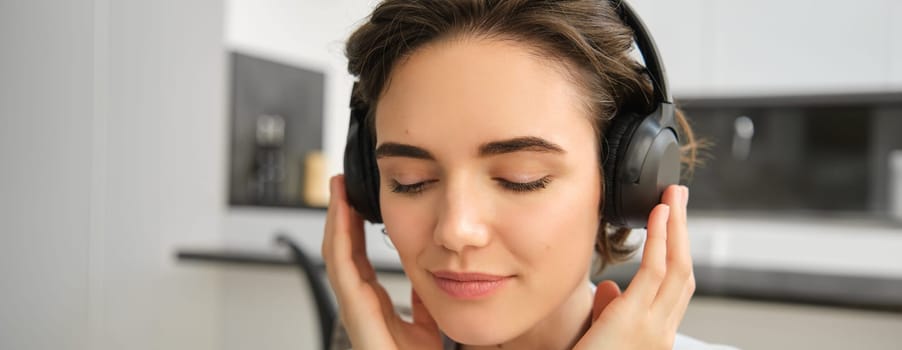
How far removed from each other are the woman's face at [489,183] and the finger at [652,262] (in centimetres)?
6

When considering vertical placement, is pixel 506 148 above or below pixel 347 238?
above

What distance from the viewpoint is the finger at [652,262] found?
0.78m

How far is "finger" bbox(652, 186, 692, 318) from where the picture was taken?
2.60 ft

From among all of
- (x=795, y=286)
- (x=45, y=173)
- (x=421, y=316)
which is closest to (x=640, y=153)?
(x=421, y=316)

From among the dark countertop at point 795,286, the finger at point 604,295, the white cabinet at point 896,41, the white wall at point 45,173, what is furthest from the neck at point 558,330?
the white cabinet at point 896,41

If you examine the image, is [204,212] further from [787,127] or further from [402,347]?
[787,127]

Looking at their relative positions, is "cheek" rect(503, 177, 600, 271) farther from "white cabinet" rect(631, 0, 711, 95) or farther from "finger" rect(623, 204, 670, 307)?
"white cabinet" rect(631, 0, 711, 95)

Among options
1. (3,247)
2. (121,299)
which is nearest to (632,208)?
(121,299)

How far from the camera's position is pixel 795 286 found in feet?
5.48

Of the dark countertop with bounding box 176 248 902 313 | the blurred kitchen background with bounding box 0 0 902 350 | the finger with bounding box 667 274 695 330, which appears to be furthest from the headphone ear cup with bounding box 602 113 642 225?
the blurred kitchen background with bounding box 0 0 902 350

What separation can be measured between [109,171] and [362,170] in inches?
92.2

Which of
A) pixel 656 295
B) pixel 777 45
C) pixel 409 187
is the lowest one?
pixel 656 295

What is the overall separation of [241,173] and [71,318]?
90 centimetres

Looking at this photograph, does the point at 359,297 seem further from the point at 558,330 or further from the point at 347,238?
the point at 558,330
